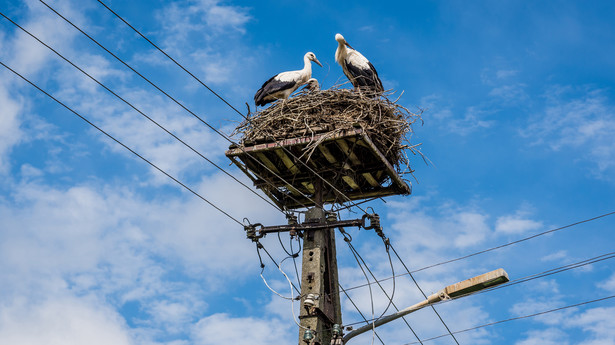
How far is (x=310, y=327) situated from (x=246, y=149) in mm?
2234

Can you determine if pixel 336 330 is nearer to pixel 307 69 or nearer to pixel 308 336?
pixel 308 336

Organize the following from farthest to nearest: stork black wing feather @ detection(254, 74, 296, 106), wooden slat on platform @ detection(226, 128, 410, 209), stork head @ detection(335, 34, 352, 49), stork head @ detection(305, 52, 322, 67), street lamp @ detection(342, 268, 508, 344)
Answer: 1. stork head @ detection(305, 52, 322, 67)
2. stork head @ detection(335, 34, 352, 49)
3. stork black wing feather @ detection(254, 74, 296, 106)
4. wooden slat on platform @ detection(226, 128, 410, 209)
5. street lamp @ detection(342, 268, 508, 344)

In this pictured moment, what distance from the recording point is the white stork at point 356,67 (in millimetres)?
11312

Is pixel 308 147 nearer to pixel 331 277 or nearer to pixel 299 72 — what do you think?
pixel 331 277

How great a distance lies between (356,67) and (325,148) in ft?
10.8

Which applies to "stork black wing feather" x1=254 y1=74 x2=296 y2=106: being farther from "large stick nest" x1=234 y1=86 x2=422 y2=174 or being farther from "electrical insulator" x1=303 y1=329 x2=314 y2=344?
"electrical insulator" x1=303 y1=329 x2=314 y2=344

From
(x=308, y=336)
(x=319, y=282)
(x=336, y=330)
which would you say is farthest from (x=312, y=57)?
(x=308, y=336)

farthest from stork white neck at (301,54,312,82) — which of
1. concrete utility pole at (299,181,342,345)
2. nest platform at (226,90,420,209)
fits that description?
concrete utility pole at (299,181,342,345)

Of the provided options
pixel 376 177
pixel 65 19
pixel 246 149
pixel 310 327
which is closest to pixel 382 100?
pixel 376 177

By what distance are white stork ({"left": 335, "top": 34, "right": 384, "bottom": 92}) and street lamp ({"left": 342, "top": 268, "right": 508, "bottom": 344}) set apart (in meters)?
3.75

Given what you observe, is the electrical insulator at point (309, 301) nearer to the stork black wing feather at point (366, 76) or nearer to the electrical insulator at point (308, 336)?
the electrical insulator at point (308, 336)

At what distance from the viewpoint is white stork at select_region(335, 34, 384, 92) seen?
11312mm

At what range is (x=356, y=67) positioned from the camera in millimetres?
11742

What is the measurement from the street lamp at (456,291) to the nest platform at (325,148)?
1566 mm
